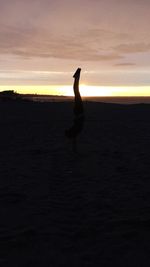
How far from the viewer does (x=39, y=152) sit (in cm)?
1488

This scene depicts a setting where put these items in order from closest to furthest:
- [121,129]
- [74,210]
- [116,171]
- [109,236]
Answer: [109,236] < [74,210] < [116,171] < [121,129]

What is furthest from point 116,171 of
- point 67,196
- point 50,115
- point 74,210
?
point 50,115

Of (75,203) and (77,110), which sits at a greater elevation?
(77,110)

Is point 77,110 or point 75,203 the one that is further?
point 77,110

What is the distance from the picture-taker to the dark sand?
6492 mm

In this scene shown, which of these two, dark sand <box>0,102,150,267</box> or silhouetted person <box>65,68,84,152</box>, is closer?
dark sand <box>0,102,150,267</box>

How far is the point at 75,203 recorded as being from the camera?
874 centimetres

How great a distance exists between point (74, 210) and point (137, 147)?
7.65 metres

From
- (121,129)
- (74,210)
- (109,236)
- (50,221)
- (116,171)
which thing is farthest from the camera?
(121,129)

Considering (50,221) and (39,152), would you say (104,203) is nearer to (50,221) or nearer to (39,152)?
(50,221)

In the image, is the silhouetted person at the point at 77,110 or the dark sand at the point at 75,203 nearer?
the dark sand at the point at 75,203

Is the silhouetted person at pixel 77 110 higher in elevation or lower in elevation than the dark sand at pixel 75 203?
higher

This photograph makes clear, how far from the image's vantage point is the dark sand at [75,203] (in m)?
6.49

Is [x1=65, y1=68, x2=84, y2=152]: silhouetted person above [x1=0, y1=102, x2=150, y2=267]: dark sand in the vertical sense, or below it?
above
